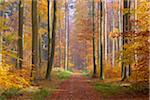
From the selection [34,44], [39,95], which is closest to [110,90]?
[39,95]

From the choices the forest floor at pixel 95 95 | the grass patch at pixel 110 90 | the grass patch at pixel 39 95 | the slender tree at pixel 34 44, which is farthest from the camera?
the slender tree at pixel 34 44

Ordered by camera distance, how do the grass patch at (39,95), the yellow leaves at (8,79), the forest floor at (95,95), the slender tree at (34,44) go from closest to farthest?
the grass patch at (39,95)
the forest floor at (95,95)
the yellow leaves at (8,79)
the slender tree at (34,44)

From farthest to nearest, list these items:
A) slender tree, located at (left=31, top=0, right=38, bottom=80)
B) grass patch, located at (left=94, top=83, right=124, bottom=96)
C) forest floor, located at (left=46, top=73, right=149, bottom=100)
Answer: slender tree, located at (left=31, top=0, right=38, bottom=80), grass patch, located at (left=94, top=83, right=124, bottom=96), forest floor, located at (left=46, top=73, right=149, bottom=100)

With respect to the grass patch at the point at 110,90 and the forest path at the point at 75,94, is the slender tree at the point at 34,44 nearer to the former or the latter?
the forest path at the point at 75,94

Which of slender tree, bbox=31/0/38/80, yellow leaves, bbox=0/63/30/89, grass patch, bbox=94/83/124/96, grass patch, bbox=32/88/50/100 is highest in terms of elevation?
slender tree, bbox=31/0/38/80

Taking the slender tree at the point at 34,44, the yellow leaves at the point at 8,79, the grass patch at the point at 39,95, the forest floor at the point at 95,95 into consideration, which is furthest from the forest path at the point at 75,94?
the slender tree at the point at 34,44

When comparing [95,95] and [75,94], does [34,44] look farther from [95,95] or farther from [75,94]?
[95,95]

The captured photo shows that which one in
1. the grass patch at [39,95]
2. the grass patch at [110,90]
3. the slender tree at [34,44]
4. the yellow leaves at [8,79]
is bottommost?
the grass patch at [110,90]

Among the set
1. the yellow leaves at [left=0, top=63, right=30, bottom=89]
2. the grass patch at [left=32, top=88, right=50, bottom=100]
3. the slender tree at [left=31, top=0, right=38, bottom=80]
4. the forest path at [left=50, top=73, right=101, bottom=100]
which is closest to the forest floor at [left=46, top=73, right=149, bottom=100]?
the forest path at [left=50, top=73, right=101, bottom=100]

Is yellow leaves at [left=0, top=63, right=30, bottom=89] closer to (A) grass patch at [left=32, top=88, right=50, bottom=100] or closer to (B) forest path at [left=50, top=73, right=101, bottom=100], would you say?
(A) grass patch at [left=32, top=88, right=50, bottom=100]

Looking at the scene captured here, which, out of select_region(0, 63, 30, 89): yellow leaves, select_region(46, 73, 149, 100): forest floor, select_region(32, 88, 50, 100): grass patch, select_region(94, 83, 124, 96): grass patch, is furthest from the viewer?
select_region(94, 83, 124, 96): grass patch

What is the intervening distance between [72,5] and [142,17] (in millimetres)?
42307

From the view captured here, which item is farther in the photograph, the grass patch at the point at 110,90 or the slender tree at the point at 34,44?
the slender tree at the point at 34,44

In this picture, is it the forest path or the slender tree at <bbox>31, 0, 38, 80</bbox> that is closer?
the forest path
